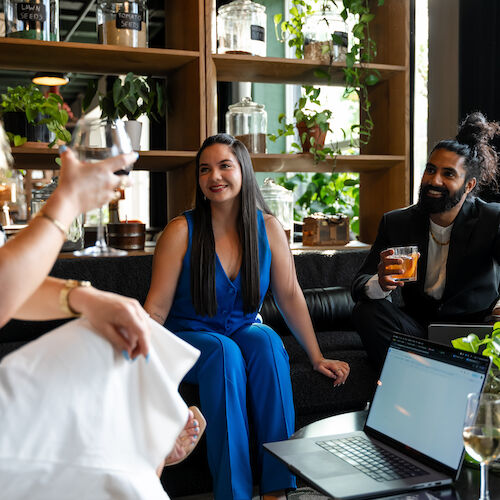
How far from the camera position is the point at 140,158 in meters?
3.16

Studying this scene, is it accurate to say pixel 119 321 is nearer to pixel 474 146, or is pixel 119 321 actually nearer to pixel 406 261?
pixel 406 261

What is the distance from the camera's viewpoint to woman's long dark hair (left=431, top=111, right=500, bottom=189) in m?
2.76

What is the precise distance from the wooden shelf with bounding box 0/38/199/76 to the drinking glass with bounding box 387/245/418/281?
1.41m

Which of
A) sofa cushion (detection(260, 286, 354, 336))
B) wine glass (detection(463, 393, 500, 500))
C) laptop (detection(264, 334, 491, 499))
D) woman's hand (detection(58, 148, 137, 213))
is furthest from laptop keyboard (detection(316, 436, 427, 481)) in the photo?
sofa cushion (detection(260, 286, 354, 336))

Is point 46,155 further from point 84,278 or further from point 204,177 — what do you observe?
point 204,177

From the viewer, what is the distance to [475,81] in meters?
3.55

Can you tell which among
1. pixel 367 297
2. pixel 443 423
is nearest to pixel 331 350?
pixel 367 297

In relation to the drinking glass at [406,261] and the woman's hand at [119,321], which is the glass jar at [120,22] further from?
the woman's hand at [119,321]

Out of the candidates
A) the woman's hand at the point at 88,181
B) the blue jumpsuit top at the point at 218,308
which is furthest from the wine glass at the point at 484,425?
the blue jumpsuit top at the point at 218,308

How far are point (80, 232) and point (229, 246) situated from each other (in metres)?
0.86

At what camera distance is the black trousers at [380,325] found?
256cm

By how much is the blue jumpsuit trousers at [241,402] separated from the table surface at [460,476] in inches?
18.3

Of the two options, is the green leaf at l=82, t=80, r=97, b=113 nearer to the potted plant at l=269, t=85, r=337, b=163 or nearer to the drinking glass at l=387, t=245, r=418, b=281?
the potted plant at l=269, t=85, r=337, b=163

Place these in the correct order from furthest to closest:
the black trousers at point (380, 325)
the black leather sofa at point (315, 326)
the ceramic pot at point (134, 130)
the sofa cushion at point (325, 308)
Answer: the ceramic pot at point (134, 130), the sofa cushion at point (325, 308), the black trousers at point (380, 325), the black leather sofa at point (315, 326)
